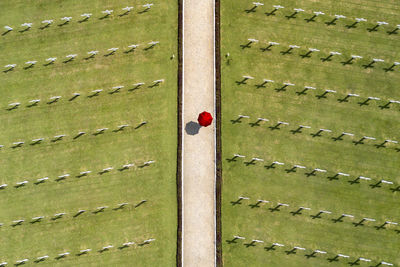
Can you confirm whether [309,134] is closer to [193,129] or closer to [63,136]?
[193,129]

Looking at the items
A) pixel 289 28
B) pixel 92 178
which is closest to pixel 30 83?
pixel 92 178

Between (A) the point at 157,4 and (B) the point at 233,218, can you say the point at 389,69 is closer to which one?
(B) the point at 233,218

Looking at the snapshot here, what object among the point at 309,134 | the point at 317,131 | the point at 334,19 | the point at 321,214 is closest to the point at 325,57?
the point at 334,19

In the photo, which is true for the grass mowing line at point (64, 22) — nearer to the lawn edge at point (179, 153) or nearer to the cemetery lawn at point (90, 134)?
the cemetery lawn at point (90, 134)

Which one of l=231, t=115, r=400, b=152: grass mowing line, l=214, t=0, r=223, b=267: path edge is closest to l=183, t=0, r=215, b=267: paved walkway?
l=214, t=0, r=223, b=267: path edge

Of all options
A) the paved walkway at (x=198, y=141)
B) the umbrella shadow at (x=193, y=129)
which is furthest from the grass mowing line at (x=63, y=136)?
the paved walkway at (x=198, y=141)

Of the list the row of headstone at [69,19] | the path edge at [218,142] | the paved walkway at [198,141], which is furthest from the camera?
the row of headstone at [69,19]
